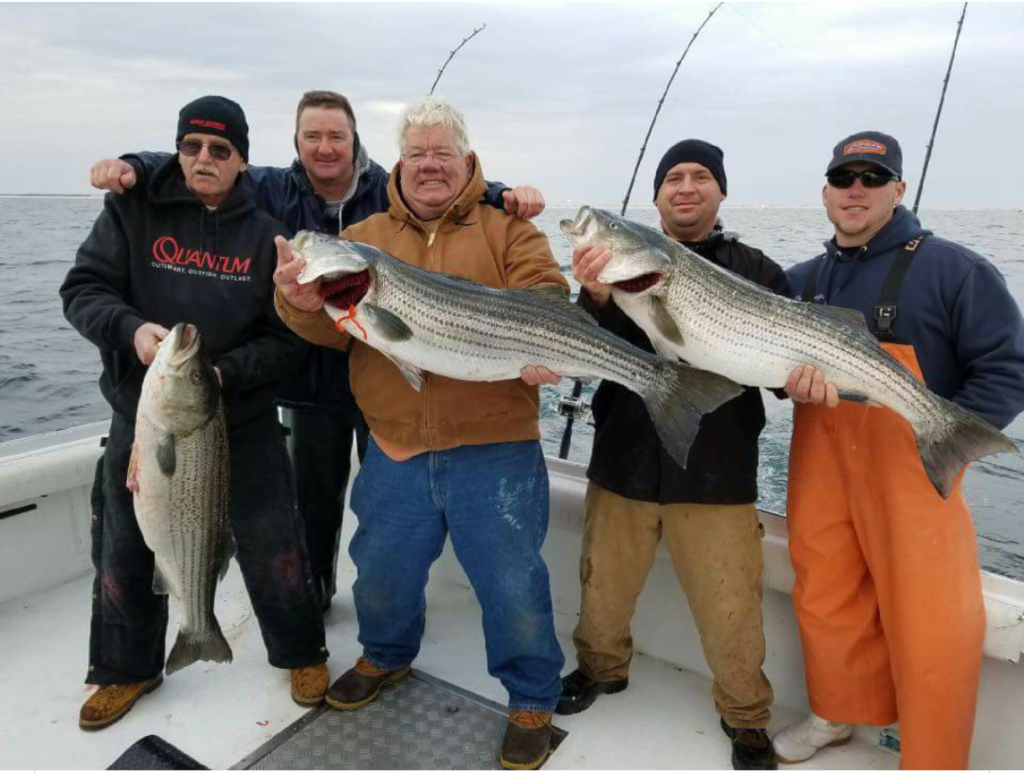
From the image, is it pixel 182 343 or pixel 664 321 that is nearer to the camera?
pixel 182 343

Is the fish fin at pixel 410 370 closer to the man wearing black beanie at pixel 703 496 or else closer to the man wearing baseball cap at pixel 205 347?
the man wearing baseball cap at pixel 205 347

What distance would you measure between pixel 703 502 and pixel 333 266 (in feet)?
6.31

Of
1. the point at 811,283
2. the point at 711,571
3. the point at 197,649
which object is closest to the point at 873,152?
the point at 811,283

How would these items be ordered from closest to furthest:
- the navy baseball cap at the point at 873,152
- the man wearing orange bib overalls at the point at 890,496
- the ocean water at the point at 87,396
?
the man wearing orange bib overalls at the point at 890,496 → the navy baseball cap at the point at 873,152 → the ocean water at the point at 87,396

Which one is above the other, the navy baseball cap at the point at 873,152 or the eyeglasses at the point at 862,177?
the navy baseball cap at the point at 873,152

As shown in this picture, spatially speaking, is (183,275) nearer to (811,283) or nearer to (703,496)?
(703,496)

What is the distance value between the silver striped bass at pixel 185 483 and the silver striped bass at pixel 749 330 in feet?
5.66

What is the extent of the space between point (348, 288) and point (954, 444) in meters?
2.51

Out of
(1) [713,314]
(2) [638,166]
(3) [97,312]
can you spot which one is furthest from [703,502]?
(2) [638,166]

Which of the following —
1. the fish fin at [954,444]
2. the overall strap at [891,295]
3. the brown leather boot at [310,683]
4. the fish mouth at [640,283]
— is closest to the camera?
the fish fin at [954,444]

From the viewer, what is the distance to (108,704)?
3672mm

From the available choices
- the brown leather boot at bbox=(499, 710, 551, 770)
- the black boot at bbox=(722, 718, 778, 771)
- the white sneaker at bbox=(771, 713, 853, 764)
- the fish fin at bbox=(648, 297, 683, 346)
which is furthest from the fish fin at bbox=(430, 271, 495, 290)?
the white sneaker at bbox=(771, 713, 853, 764)

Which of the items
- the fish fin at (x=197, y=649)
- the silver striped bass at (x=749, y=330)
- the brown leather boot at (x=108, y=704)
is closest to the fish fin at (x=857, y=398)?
the silver striped bass at (x=749, y=330)

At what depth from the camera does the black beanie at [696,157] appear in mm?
3588
